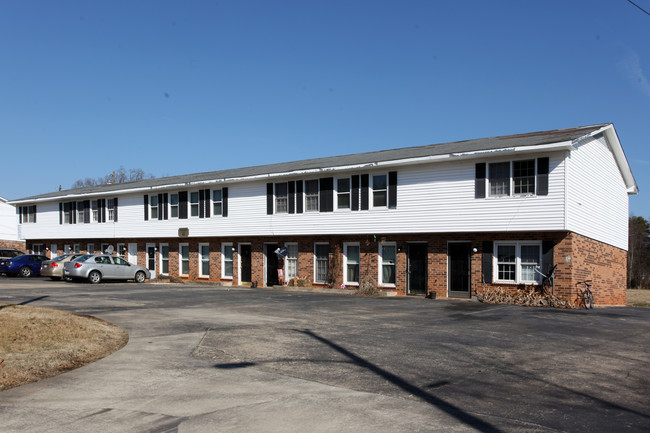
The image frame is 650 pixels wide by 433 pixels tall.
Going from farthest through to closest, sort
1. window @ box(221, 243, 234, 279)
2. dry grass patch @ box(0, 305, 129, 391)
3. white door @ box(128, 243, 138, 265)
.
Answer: white door @ box(128, 243, 138, 265) → window @ box(221, 243, 234, 279) → dry grass patch @ box(0, 305, 129, 391)

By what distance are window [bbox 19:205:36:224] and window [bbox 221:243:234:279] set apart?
62.4 ft

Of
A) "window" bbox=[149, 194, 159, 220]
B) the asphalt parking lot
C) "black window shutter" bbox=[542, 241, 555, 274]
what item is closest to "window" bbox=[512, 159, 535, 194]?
"black window shutter" bbox=[542, 241, 555, 274]

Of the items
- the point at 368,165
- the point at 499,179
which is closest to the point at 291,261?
the point at 368,165

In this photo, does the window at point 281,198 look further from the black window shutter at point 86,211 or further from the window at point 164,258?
the black window shutter at point 86,211

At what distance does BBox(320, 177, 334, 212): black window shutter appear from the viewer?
964 inches

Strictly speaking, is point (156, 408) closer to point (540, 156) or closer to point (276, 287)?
point (540, 156)

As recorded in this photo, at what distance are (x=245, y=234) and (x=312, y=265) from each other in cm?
435

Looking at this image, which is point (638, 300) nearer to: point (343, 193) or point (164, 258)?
point (343, 193)

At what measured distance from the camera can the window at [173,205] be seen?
31.1 m

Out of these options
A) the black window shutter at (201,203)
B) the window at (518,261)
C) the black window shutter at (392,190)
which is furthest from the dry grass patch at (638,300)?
the black window shutter at (201,203)

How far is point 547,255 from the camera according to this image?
62.0ft

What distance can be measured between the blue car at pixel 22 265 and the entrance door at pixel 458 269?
2522 cm

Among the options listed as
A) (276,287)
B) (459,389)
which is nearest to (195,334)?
(459,389)

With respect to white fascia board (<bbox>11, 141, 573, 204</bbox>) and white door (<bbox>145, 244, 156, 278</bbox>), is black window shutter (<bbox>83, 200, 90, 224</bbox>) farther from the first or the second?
white door (<bbox>145, 244, 156, 278</bbox>)
